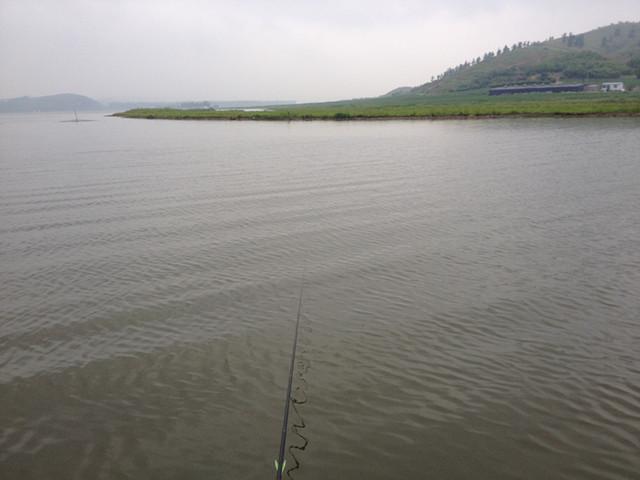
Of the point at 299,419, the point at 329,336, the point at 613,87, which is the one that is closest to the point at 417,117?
the point at 329,336

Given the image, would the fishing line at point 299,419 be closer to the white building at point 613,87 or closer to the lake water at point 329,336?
the lake water at point 329,336

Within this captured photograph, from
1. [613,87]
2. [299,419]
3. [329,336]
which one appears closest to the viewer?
[299,419]

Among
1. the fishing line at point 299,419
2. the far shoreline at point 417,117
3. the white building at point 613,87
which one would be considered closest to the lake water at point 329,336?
the fishing line at point 299,419

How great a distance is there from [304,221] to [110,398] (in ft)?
36.4

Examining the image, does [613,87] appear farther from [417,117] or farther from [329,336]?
[329,336]

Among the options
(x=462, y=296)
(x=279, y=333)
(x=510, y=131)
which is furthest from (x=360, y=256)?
(x=510, y=131)

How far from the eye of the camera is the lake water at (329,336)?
18.9ft

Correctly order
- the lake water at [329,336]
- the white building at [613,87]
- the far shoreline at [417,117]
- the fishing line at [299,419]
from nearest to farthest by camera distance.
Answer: the fishing line at [299,419]
the lake water at [329,336]
the far shoreline at [417,117]
the white building at [613,87]

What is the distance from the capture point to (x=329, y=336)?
344 inches

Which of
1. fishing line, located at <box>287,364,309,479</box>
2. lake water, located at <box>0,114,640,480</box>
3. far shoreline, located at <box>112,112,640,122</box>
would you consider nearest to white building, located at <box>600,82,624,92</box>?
far shoreline, located at <box>112,112,640,122</box>

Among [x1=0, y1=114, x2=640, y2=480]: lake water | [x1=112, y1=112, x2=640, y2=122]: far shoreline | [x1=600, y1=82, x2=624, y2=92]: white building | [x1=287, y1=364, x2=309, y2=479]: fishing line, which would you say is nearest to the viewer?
[x1=287, y1=364, x2=309, y2=479]: fishing line

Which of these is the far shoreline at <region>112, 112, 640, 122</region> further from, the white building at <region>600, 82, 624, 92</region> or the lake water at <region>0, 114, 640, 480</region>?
the white building at <region>600, 82, 624, 92</region>

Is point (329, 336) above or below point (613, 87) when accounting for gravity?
below

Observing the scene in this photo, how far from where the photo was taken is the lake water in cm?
576
